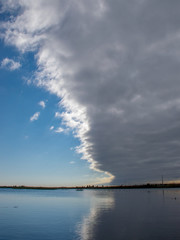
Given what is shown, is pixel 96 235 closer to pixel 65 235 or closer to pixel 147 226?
pixel 65 235

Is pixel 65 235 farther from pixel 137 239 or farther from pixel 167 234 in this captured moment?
pixel 167 234

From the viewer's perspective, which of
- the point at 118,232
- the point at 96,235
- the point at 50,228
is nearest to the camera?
the point at 96,235

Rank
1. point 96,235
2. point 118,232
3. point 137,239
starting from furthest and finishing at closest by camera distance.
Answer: point 118,232 < point 96,235 < point 137,239

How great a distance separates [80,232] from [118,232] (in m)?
5.02

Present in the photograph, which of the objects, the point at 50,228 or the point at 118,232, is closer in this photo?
the point at 118,232

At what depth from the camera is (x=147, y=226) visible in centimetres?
3184

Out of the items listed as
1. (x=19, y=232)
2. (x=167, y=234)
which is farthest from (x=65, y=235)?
(x=167, y=234)

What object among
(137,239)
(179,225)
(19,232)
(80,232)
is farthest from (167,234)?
(19,232)

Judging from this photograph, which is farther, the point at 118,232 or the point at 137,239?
the point at 118,232

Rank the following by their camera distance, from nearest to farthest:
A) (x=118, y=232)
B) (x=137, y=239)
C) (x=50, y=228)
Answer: (x=137, y=239) → (x=118, y=232) → (x=50, y=228)

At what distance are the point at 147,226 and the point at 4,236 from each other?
20.2 metres

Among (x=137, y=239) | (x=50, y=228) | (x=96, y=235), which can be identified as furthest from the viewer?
(x=50, y=228)

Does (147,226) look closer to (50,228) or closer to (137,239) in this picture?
(137,239)

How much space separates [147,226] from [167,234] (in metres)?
5.59
